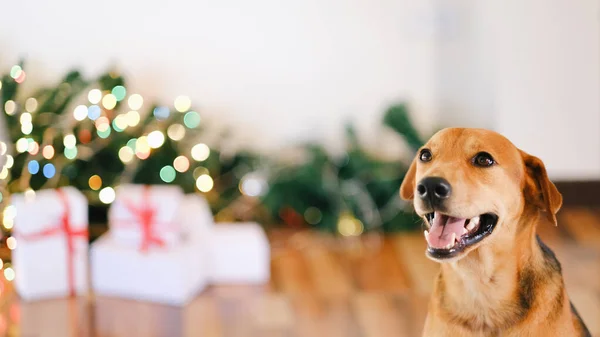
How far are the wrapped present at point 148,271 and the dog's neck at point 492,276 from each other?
1405 millimetres

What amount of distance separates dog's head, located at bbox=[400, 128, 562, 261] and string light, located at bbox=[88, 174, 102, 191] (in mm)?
1954

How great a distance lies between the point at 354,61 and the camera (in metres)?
3.38

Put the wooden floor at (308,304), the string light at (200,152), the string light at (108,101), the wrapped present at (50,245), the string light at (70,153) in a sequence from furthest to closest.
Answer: the string light at (200,152), the string light at (108,101), the string light at (70,153), the wrapped present at (50,245), the wooden floor at (308,304)

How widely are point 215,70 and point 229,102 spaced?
139mm

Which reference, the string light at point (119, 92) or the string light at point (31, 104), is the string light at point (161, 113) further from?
the string light at point (31, 104)

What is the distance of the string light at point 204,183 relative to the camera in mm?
3129

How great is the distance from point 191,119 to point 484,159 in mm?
2019

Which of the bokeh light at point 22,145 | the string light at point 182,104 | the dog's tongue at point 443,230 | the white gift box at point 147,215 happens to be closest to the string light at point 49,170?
the bokeh light at point 22,145

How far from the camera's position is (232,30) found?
10.8 ft

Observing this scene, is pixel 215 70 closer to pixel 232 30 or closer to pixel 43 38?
pixel 232 30

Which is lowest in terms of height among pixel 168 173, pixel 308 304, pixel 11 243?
pixel 308 304

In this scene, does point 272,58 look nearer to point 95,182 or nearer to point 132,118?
point 132,118

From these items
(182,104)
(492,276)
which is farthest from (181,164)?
(492,276)

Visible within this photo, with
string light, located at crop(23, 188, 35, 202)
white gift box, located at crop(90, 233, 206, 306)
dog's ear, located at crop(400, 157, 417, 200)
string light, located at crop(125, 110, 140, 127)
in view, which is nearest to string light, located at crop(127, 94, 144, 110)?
string light, located at crop(125, 110, 140, 127)
